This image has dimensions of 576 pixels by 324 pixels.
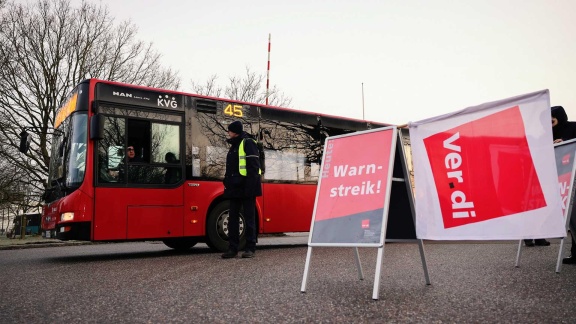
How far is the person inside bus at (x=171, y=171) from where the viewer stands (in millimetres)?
8529

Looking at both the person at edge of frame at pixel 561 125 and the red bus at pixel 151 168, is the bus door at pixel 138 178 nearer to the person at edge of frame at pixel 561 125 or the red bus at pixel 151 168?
the red bus at pixel 151 168

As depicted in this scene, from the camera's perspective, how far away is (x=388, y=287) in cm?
443

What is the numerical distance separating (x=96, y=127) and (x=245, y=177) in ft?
7.97

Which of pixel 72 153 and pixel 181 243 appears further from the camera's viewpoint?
pixel 181 243

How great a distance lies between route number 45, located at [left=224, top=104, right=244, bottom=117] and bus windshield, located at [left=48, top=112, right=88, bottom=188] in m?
2.58

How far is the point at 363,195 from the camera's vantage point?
14.0ft

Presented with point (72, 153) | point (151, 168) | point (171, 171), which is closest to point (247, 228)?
point (171, 171)

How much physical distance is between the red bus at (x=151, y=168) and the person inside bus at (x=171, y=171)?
17 millimetres

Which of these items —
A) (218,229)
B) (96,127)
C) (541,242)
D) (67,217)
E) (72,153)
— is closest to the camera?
(67,217)

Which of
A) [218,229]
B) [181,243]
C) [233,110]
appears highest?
[233,110]

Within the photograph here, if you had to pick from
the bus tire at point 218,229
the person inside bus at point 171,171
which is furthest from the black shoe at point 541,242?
the person inside bus at point 171,171

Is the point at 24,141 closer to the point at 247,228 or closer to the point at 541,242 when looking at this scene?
the point at 247,228

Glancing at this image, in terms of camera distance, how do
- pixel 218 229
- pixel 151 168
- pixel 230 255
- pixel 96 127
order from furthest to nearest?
1. pixel 218 229
2. pixel 151 168
3. pixel 96 127
4. pixel 230 255

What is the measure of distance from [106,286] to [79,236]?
3.09 m
